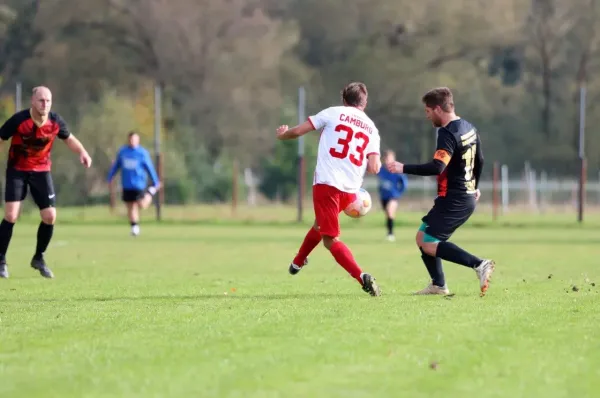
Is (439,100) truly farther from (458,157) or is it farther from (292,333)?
(292,333)

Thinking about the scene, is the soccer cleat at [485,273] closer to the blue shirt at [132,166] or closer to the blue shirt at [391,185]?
the blue shirt at [391,185]

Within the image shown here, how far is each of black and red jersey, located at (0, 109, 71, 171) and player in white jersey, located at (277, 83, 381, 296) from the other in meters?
3.72

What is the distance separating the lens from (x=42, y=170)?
46.2 ft

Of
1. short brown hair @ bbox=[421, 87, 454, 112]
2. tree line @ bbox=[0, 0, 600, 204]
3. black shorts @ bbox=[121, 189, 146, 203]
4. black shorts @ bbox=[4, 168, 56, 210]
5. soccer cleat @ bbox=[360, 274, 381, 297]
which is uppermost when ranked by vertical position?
tree line @ bbox=[0, 0, 600, 204]

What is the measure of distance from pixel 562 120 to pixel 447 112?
197 ft

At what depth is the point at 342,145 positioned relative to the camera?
11133mm

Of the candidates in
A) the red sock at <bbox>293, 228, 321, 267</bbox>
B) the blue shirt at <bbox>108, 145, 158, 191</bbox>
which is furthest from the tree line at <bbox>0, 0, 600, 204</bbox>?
the red sock at <bbox>293, 228, 321, 267</bbox>

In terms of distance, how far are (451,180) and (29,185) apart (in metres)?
5.64

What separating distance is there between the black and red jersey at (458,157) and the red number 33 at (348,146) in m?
0.79

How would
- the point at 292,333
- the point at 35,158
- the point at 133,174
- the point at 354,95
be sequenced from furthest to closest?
the point at 133,174
the point at 35,158
the point at 354,95
the point at 292,333

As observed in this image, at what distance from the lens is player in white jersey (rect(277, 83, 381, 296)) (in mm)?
11086

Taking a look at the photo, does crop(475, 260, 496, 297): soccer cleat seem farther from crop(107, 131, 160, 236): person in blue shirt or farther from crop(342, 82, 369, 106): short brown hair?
crop(107, 131, 160, 236): person in blue shirt

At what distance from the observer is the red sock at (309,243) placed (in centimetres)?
1174

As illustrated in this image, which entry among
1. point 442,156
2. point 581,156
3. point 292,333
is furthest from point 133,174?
point 292,333
